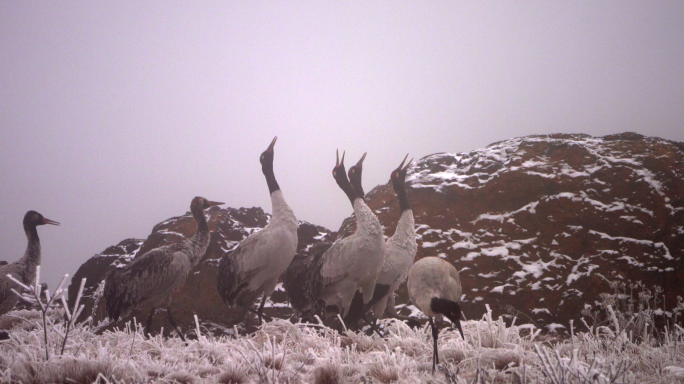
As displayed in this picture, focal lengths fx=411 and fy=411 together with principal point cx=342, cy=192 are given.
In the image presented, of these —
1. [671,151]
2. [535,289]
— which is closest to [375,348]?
[535,289]

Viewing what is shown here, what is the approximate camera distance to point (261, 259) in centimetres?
553

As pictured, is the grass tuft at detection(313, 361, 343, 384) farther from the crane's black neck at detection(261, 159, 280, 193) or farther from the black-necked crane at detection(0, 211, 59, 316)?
the black-necked crane at detection(0, 211, 59, 316)

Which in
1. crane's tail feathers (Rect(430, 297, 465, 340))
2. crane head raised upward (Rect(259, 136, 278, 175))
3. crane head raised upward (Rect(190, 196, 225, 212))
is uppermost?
crane head raised upward (Rect(259, 136, 278, 175))

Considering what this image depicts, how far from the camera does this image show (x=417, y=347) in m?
3.55

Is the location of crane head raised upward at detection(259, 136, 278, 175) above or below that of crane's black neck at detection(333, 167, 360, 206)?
above

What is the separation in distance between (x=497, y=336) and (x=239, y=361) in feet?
6.97

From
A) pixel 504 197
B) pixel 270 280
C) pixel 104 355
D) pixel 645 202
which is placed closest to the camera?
pixel 104 355

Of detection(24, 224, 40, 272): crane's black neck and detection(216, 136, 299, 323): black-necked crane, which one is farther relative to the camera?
detection(24, 224, 40, 272): crane's black neck

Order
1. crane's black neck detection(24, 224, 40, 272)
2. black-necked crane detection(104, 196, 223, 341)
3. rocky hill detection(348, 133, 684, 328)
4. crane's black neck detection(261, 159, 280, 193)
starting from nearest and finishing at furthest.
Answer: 1. black-necked crane detection(104, 196, 223, 341)
2. crane's black neck detection(261, 159, 280, 193)
3. crane's black neck detection(24, 224, 40, 272)
4. rocky hill detection(348, 133, 684, 328)

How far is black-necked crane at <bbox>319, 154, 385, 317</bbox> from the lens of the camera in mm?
4891

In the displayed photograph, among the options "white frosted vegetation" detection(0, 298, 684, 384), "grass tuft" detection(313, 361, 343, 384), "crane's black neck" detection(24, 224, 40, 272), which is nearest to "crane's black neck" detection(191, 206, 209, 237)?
"white frosted vegetation" detection(0, 298, 684, 384)

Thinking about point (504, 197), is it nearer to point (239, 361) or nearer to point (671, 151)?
point (671, 151)

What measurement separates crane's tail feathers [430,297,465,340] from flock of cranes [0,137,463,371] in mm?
1594

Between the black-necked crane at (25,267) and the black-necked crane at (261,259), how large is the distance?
3.32 meters
